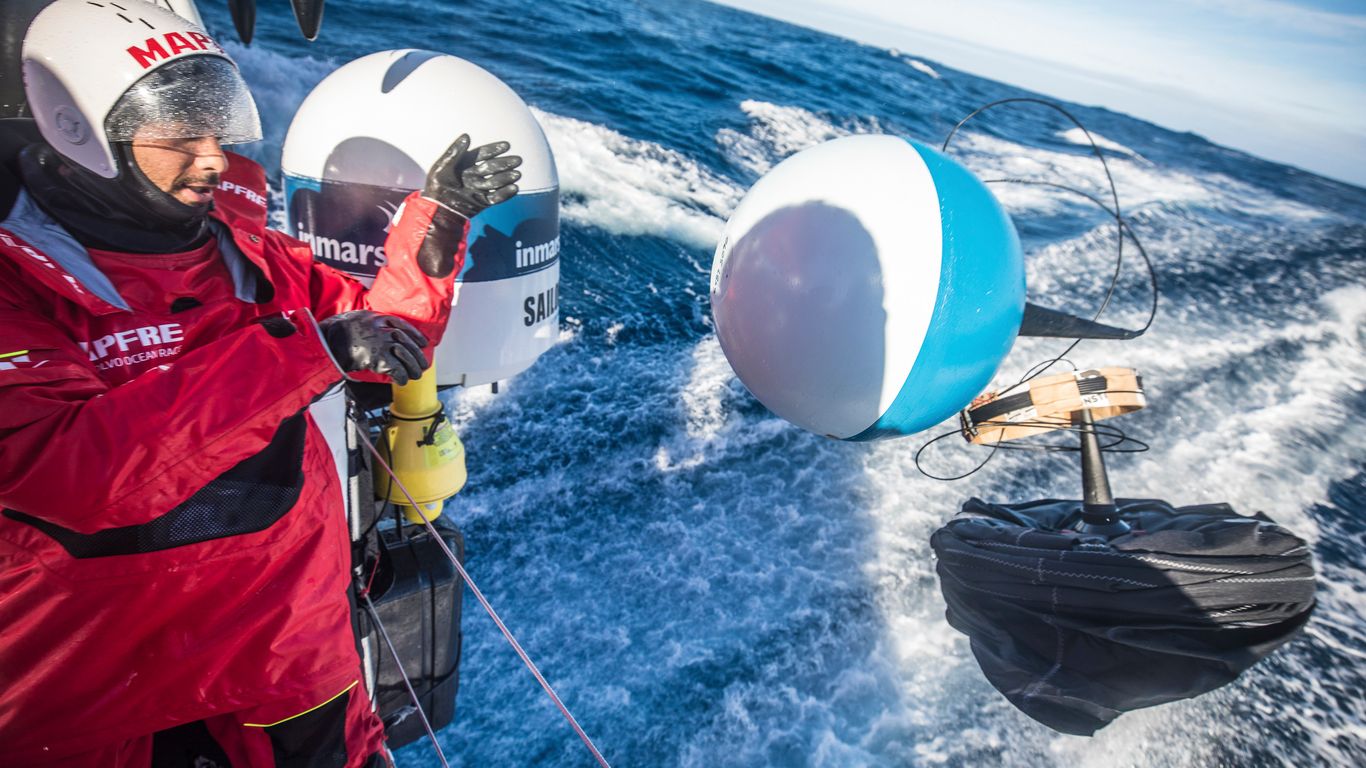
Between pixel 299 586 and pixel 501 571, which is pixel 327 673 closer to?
pixel 299 586

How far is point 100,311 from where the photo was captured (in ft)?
4.21

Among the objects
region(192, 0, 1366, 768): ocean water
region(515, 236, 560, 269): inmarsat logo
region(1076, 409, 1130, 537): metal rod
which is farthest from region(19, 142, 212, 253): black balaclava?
region(1076, 409, 1130, 537): metal rod

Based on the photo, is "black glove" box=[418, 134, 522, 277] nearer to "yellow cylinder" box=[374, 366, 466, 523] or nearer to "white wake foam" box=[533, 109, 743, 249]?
"yellow cylinder" box=[374, 366, 466, 523]

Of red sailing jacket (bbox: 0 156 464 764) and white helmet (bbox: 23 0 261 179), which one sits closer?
red sailing jacket (bbox: 0 156 464 764)

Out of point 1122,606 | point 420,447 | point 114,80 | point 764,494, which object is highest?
point 114,80

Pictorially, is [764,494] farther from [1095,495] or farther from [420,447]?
[420,447]

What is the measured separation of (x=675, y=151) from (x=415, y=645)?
6.49m

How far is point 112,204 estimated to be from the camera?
1373 millimetres

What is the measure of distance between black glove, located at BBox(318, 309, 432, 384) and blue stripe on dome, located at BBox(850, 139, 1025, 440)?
4.37 ft

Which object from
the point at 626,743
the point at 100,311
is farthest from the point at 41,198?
the point at 626,743

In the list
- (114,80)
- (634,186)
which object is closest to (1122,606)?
(114,80)

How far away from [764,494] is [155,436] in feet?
9.98

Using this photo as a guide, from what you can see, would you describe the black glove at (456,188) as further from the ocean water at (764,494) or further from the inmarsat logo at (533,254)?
the ocean water at (764,494)

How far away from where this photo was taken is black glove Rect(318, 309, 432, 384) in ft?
4.81
